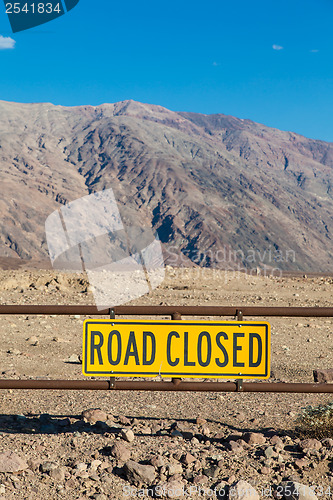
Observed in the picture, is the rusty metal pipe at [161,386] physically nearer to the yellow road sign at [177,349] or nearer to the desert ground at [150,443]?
the yellow road sign at [177,349]

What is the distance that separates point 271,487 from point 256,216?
624 feet

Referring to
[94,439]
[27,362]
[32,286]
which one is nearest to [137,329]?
[94,439]

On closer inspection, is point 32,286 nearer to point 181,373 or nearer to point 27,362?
point 27,362

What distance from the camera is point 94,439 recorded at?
15.6ft

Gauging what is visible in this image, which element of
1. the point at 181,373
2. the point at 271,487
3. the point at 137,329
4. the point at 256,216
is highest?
the point at 256,216

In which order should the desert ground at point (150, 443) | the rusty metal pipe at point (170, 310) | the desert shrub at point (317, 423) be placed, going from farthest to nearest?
the desert shrub at point (317, 423)
the rusty metal pipe at point (170, 310)
the desert ground at point (150, 443)

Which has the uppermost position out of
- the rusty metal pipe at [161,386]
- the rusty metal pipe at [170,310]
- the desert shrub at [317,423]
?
the rusty metal pipe at [170,310]

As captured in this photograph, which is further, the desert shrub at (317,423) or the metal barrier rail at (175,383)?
the desert shrub at (317,423)

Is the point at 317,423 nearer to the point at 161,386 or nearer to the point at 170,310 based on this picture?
the point at 161,386

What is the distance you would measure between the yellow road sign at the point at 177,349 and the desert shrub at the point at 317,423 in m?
0.87

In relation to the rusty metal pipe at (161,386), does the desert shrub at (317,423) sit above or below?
below

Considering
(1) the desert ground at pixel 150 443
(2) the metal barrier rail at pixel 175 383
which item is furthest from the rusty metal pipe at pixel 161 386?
(1) the desert ground at pixel 150 443

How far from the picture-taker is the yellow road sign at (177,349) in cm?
464

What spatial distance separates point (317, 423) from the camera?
4957 millimetres
